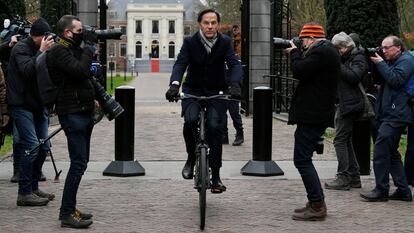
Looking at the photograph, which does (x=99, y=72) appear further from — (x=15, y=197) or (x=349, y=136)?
(x=349, y=136)

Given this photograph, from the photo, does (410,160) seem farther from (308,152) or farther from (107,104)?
(107,104)

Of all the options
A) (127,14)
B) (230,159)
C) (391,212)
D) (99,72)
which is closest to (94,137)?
(230,159)

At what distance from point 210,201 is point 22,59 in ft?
8.29

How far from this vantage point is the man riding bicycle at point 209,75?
725 centimetres

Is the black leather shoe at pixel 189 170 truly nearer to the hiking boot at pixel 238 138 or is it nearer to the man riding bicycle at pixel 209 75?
the man riding bicycle at pixel 209 75

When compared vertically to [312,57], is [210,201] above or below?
below

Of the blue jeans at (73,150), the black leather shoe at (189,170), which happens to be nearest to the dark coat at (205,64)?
the black leather shoe at (189,170)

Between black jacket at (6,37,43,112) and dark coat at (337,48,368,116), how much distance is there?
339cm

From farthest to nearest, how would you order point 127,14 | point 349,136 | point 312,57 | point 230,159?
point 127,14 < point 230,159 < point 349,136 < point 312,57

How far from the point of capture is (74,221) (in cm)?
665

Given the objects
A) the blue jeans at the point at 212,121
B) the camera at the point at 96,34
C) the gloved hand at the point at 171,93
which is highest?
the camera at the point at 96,34

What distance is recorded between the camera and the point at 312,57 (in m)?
6.83

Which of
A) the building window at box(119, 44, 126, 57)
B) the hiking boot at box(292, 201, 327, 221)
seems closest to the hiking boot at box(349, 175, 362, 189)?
the hiking boot at box(292, 201, 327, 221)

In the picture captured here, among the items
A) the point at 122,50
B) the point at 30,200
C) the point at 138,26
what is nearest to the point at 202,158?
the point at 30,200
